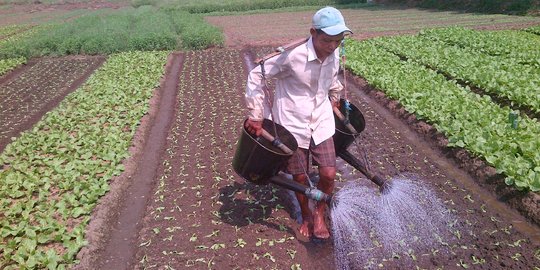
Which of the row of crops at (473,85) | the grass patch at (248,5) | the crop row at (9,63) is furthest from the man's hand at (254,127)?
the grass patch at (248,5)

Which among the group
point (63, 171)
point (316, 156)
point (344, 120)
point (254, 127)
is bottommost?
point (63, 171)

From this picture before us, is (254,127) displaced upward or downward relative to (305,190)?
upward

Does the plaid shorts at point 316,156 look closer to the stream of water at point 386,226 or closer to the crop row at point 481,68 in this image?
the stream of water at point 386,226

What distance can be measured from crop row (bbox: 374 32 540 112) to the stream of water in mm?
4133

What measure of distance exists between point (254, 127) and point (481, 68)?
823 centimetres

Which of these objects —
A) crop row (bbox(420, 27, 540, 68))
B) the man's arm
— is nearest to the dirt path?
the man's arm

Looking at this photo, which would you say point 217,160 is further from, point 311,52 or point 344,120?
point 311,52

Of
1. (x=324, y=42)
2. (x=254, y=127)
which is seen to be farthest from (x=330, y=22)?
(x=254, y=127)

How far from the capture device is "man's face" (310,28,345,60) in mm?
3507

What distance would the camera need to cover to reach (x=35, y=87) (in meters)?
12.6

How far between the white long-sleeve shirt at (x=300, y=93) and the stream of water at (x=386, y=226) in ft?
2.25

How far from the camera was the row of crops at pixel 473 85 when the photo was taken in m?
5.71

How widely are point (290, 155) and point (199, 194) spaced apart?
6.61 ft

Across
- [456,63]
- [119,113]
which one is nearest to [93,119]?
[119,113]
